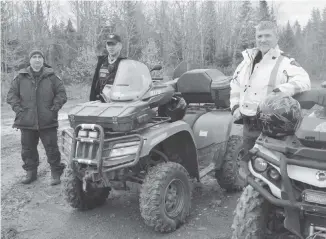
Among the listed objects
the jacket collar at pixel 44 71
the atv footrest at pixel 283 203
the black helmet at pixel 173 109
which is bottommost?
the atv footrest at pixel 283 203

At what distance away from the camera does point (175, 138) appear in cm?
479

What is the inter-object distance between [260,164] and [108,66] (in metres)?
2.78

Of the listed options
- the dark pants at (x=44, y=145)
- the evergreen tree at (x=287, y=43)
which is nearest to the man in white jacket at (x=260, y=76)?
the dark pants at (x=44, y=145)

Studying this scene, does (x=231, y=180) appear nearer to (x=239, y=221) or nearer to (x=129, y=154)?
(x=129, y=154)

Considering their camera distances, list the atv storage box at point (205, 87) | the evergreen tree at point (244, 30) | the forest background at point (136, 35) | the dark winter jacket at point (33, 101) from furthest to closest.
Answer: the evergreen tree at point (244, 30), the forest background at point (136, 35), the dark winter jacket at point (33, 101), the atv storage box at point (205, 87)

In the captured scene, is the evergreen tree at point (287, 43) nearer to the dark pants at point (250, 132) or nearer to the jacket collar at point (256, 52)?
the jacket collar at point (256, 52)

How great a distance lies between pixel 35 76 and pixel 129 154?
293 centimetres

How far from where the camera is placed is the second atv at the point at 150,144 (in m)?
3.99

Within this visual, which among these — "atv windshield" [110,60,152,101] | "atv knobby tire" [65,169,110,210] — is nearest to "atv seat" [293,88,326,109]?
"atv windshield" [110,60,152,101]

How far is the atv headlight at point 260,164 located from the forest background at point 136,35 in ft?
63.1

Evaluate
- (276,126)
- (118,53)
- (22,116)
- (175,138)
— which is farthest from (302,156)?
(22,116)

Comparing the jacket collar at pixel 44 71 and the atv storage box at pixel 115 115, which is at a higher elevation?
the jacket collar at pixel 44 71

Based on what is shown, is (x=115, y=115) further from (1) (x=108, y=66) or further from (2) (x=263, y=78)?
(2) (x=263, y=78)

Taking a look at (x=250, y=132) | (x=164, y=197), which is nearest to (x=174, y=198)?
(x=164, y=197)
